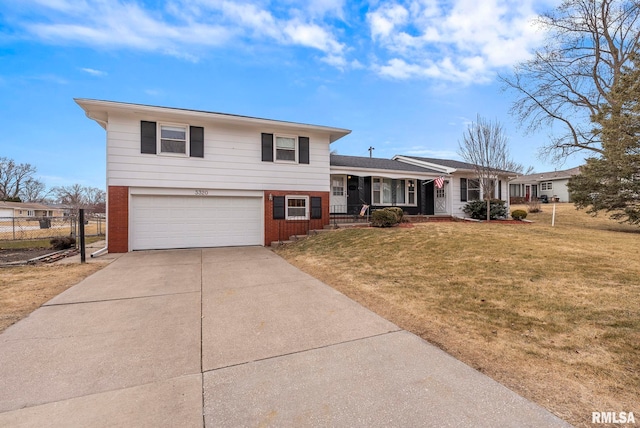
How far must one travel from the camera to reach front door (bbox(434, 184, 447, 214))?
16.9 metres

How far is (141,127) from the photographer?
10.1 m

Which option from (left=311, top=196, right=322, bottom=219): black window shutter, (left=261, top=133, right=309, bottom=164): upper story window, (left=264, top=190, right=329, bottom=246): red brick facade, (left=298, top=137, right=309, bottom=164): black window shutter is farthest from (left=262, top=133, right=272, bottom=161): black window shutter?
(left=311, top=196, right=322, bottom=219): black window shutter

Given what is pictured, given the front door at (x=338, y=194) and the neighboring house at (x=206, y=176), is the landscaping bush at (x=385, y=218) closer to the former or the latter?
the neighboring house at (x=206, y=176)

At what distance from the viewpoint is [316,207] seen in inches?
488

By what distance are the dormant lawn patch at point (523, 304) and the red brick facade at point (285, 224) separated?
342 cm

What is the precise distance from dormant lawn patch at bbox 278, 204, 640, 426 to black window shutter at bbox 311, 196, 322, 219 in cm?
396

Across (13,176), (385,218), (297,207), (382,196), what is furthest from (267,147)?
(13,176)

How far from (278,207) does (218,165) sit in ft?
9.52

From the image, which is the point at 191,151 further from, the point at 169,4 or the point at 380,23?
the point at 380,23

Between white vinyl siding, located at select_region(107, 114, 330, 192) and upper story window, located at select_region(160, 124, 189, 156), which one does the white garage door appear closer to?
white vinyl siding, located at select_region(107, 114, 330, 192)

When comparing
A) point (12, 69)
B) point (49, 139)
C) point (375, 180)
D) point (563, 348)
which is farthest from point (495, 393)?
point (49, 139)

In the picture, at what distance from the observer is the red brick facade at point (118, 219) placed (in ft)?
32.1

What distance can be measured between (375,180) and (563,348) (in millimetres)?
13373

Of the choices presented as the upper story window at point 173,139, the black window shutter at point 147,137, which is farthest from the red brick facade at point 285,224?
the black window shutter at point 147,137
